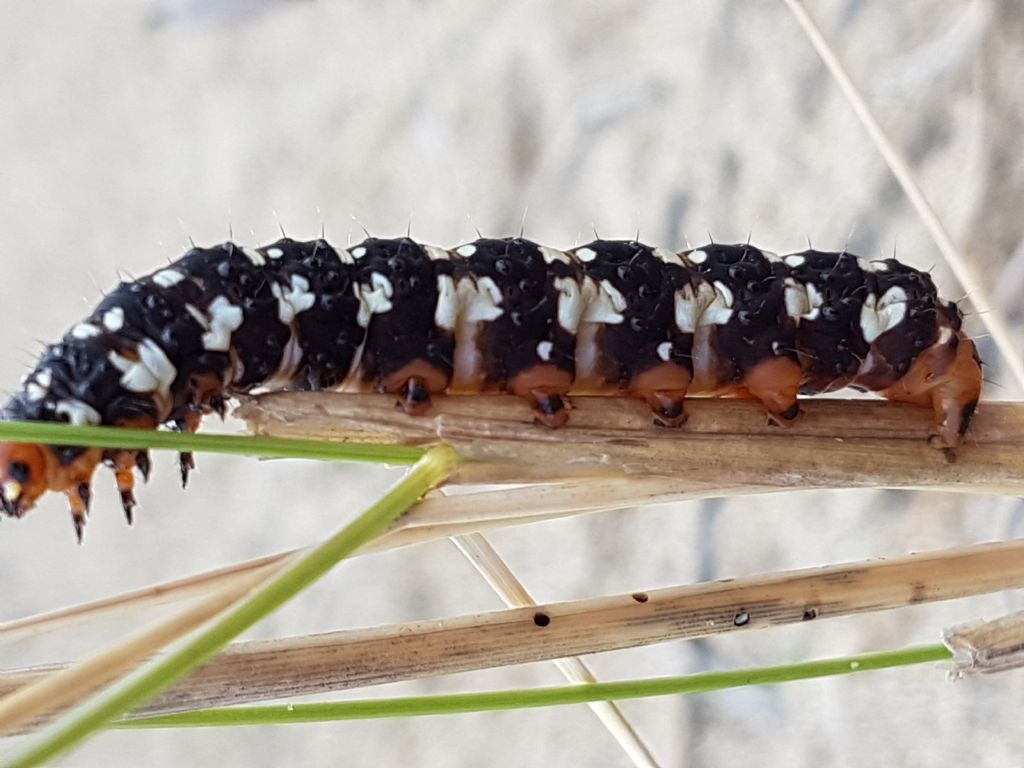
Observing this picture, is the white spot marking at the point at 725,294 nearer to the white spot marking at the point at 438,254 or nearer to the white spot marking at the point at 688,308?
the white spot marking at the point at 688,308

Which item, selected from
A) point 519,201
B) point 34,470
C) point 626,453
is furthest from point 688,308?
point 519,201

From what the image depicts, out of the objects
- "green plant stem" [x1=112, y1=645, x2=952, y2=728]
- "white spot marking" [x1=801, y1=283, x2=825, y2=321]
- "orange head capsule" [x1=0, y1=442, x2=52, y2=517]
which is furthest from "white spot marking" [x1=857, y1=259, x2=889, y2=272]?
"orange head capsule" [x1=0, y1=442, x2=52, y2=517]

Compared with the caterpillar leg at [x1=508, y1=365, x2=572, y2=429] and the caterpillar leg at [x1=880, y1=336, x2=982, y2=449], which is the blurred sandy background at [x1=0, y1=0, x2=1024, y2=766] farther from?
the caterpillar leg at [x1=508, y1=365, x2=572, y2=429]

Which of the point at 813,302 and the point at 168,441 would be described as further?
the point at 813,302

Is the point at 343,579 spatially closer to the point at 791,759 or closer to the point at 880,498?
the point at 791,759

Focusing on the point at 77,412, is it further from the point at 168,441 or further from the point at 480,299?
the point at 480,299
